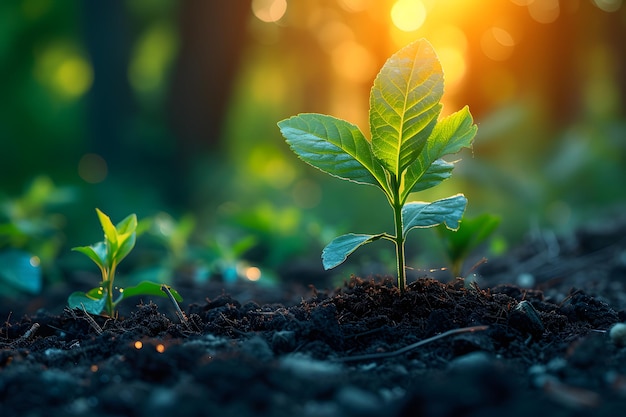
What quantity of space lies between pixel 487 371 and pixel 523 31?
9.13 meters

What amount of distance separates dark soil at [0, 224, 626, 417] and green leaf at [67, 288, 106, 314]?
0.15 ft

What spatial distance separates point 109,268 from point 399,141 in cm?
101

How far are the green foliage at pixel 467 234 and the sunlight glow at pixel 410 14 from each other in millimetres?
7645

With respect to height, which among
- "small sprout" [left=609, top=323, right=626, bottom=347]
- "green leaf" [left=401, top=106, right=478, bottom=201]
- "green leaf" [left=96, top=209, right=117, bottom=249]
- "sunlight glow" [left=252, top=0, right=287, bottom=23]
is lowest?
"small sprout" [left=609, top=323, right=626, bottom=347]

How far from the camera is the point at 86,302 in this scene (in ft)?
6.75

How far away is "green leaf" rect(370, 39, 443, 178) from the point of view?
5.72 feet

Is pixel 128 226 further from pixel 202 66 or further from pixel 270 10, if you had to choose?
pixel 270 10

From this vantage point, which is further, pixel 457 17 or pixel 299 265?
pixel 457 17

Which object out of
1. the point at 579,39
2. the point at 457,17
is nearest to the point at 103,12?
the point at 457,17

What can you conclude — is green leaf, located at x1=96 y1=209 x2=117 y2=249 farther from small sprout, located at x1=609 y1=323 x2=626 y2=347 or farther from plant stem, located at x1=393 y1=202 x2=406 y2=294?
small sprout, located at x1=609 y1=323 x2=626 y2=347

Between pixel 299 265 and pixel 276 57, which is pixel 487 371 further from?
pixel 276 57

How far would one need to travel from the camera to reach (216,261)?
3.54 m

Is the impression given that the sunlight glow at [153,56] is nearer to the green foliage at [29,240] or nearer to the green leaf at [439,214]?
the green foliage at [29,240]

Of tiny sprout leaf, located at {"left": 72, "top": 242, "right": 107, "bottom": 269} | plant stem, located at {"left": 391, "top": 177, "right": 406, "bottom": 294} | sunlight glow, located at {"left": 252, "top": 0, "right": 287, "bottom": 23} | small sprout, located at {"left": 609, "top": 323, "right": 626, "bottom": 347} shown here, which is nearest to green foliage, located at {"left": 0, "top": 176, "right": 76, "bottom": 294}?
tiny sprout leaf, located at {"left": 72, "top": 242, "right": 107, "bottom": 269}
